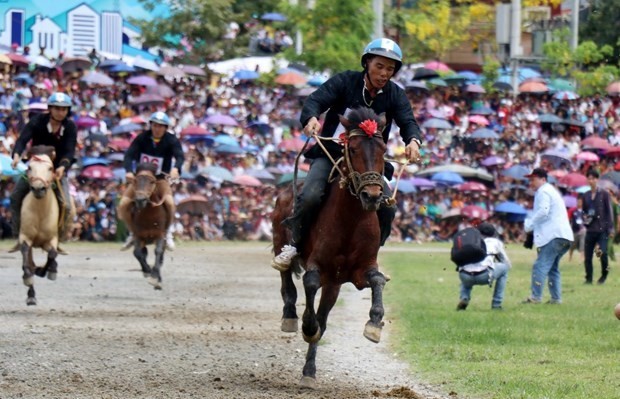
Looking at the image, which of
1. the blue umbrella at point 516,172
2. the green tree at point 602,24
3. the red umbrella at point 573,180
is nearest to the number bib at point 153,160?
the red umbrella at point 573,180

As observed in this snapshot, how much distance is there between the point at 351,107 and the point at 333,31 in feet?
113

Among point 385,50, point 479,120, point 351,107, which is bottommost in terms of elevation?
point 351,107

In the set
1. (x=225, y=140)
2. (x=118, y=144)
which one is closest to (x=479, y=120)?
(x=225, y=140)

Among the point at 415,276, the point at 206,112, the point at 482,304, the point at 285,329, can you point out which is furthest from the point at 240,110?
the point at 285,329

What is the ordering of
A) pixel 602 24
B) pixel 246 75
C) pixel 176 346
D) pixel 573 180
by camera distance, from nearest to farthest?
pixel 176 346
pixel 573 180
pixel 246 75
pixel 602 24

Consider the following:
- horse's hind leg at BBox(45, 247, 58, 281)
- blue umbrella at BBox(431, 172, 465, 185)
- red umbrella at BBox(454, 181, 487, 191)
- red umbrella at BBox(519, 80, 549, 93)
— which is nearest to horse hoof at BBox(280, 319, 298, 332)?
horse's hind leg at BBox(45, 247, 58, 281)

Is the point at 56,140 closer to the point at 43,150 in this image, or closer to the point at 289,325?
Result: the point at 43,150

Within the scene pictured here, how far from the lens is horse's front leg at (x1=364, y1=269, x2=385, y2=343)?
32.9 feet

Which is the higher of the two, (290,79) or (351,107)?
(290,79)

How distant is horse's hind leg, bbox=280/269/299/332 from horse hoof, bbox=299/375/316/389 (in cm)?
91

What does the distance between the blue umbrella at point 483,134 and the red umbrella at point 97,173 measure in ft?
40.6

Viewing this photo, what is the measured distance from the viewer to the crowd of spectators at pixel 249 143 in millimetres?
36344

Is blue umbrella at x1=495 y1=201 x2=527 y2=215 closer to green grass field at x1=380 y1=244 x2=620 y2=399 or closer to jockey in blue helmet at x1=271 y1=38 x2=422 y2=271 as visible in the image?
green grass field at x1=380 y1=244 x2=620 y2=399

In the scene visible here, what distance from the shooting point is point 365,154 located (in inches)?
389
